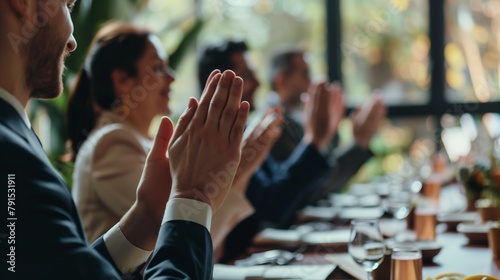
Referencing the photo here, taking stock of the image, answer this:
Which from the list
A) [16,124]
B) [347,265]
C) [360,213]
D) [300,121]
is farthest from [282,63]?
[16,124]

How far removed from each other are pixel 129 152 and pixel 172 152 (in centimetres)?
100

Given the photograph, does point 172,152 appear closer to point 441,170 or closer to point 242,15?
point 441,170

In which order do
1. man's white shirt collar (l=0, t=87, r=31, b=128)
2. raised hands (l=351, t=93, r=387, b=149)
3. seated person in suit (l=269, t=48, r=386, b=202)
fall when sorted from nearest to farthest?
man's white shirt collar (l=0, t=87, r=31, b=128)
seated person in suit (l=269, t=48, r=386, b=202)
raised hands (l=351, t=93, r=387, b=149)

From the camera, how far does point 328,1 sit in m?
5.49

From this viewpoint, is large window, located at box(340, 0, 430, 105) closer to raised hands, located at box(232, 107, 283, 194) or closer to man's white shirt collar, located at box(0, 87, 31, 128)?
raised hands, located at box(232, 107, 283, 194)

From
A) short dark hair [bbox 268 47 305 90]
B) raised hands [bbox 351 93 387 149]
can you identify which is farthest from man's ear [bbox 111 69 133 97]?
short dark hair [bbox 268 47 305 90]

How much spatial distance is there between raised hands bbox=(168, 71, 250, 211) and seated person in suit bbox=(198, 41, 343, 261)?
130 cm

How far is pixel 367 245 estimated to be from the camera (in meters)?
1.54

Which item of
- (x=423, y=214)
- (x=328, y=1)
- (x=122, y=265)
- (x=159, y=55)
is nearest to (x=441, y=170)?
(x=328, y=1)

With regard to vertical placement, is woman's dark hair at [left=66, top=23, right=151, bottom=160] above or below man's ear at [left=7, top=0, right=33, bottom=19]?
above

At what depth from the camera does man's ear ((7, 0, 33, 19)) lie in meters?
1.03

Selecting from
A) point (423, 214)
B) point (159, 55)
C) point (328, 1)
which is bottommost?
point (423, 214)

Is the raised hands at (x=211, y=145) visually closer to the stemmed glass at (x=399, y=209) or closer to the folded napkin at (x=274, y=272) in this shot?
the folded napkin at (x=274, y=272)

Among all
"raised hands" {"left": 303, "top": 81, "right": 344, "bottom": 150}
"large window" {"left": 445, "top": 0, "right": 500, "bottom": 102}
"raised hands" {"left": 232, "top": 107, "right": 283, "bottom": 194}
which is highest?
"large window" {"left": 445, "top": 0, "right": 500, "bottom": 102}
